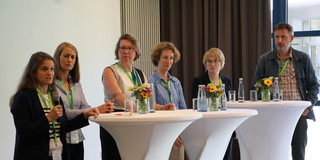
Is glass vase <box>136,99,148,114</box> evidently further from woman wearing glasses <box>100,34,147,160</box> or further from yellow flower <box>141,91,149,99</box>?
woman wearing glasses <box>100,34,147,160</box>

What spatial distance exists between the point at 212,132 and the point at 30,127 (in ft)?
4.85

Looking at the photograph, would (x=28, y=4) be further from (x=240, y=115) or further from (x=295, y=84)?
(x=295, y=84)

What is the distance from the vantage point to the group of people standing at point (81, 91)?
262cm

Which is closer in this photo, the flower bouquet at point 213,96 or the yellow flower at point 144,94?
the yellow flower at point 144,94

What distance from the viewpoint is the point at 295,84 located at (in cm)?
433

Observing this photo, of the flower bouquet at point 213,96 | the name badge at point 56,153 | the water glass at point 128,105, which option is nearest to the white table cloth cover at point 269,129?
the flower bouquet at point 213,96

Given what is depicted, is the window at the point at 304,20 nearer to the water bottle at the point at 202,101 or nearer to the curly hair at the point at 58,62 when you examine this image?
the water bottle at the point at 202,101

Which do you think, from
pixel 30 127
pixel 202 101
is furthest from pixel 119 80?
pixel 30 127

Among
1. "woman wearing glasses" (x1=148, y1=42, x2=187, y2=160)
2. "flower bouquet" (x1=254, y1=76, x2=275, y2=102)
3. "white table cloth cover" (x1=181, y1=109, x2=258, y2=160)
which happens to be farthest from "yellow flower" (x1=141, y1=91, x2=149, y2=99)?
"flower bouquet" (x1=254, y1=76, x2=275, y2=102)

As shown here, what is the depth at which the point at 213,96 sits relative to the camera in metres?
3.30

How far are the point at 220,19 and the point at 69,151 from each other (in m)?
4.00

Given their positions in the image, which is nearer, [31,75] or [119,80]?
[31,75]

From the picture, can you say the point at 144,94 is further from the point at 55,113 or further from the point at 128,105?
the point at 55,113

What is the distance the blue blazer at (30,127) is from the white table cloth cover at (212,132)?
121cm
